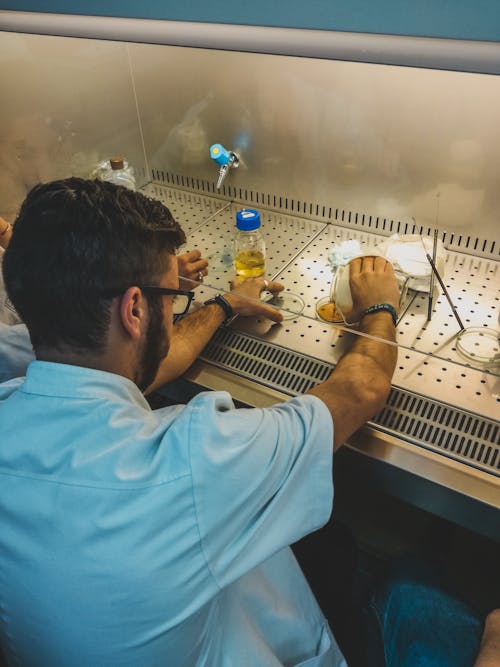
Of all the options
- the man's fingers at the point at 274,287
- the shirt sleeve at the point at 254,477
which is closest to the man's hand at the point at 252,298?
the man's fingers at the point at 274,287

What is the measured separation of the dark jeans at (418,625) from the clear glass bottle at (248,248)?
0.82m

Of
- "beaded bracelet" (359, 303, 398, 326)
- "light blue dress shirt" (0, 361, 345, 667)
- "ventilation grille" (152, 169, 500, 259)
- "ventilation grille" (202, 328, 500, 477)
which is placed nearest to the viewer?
"light blue dress shirt" (0, 361, 345, 667)

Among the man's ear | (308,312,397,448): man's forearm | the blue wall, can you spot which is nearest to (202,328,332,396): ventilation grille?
(308,312,397,448): man's forearm

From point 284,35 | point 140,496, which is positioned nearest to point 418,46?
point 284,35

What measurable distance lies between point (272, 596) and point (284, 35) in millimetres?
1050

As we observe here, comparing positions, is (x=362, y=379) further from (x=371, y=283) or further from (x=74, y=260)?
(x=74, y=260)

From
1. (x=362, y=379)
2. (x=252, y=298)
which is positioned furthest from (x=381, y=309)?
(x=252, y=298)

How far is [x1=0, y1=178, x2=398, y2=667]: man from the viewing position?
2.26 ft

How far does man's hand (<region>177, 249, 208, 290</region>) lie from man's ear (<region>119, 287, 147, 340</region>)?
424mm

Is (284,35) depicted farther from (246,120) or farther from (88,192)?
(246,120)

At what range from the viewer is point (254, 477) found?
2.47 ft

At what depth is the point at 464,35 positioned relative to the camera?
2.52ft

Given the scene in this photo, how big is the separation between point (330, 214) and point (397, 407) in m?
0.72

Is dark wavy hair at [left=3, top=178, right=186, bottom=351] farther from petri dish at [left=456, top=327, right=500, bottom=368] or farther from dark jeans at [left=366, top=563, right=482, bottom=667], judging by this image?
dark jeans at [left=366, top=563, right=482, bottom=667]
